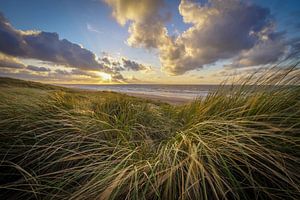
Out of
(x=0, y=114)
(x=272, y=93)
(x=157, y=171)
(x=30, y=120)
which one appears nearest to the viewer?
(x=157, y=171)

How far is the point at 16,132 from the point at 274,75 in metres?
2.75

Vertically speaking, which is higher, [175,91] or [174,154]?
[174,154]

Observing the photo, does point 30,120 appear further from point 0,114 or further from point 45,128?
point 0,114

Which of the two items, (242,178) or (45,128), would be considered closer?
(242,178)

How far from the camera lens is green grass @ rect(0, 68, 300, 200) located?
1132mm

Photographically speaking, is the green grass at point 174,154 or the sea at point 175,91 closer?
the green grass at point 174,154

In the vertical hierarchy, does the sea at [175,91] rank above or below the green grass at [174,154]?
below

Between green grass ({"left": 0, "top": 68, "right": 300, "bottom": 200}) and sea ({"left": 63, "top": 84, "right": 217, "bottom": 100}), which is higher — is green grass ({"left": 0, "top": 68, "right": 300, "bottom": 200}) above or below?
above

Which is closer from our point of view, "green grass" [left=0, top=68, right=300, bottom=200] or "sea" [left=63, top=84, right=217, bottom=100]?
"green grass" [left=0, top=68, right=300, bottom=200]

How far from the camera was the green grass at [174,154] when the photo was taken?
1.13 metres

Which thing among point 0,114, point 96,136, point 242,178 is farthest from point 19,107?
point 242,178

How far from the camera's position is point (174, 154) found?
4.53ft

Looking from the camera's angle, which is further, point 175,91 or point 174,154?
point 175,91

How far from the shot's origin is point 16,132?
1.84 m
